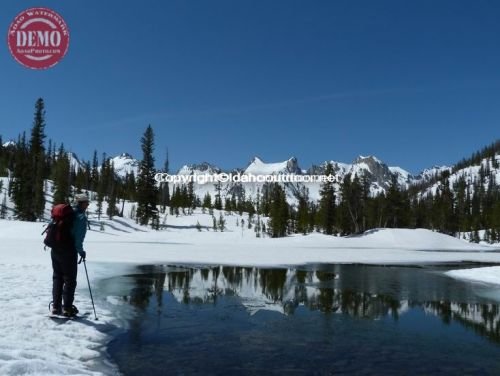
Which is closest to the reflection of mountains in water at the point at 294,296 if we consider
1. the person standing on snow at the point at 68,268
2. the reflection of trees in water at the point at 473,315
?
the reflection of trees in water at the point at 473,315

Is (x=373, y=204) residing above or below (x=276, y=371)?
above

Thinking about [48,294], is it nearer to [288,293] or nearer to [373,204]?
[288,293]

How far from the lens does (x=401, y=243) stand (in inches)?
2234

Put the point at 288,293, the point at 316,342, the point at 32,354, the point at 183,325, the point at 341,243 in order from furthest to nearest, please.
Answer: the point at 341,243
the point at 288,293
the point at 183,325
the point at 316,342
the point at 32,354

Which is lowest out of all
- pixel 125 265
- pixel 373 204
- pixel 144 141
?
pixel 125 265

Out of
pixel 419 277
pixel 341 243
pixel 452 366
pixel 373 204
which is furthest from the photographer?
pixel 373 204

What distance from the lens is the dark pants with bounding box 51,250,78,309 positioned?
30.2 feet

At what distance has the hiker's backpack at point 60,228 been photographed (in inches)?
356

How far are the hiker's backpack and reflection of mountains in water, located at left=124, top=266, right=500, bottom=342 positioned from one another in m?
3.38

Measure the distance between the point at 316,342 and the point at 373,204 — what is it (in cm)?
8806

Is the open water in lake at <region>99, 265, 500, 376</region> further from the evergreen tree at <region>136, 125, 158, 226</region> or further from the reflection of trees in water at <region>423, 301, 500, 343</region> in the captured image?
the evergreen tree at <region>136, 125, 158, 226</region>

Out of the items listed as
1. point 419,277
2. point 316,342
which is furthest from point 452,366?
point 419,277

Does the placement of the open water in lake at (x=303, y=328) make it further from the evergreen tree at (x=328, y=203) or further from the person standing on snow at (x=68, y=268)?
the evergreen tree at (x=328, y=203)

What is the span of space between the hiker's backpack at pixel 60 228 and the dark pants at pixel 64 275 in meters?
0.16
